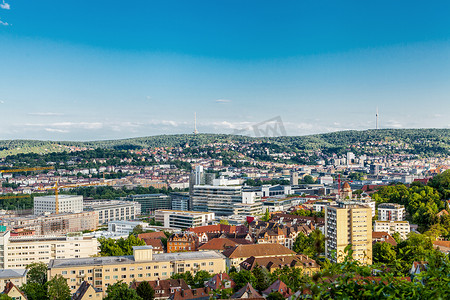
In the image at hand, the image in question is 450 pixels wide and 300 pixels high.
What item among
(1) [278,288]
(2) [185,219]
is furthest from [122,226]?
(1) [278,288]

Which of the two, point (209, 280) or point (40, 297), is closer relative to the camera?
point (40, 297)

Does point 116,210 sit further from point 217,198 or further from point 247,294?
point 247,294

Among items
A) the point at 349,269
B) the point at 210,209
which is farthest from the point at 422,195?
the point at 349,269

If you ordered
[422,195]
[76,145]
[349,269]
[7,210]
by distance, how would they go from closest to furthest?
[349,269] → [422,195] → [7,210] → [76,145]

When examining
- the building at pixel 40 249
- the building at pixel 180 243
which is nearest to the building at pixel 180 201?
the building at pixel 180 243

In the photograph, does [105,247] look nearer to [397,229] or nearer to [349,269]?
[397,229]

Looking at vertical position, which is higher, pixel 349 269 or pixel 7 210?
pixel 349 269
